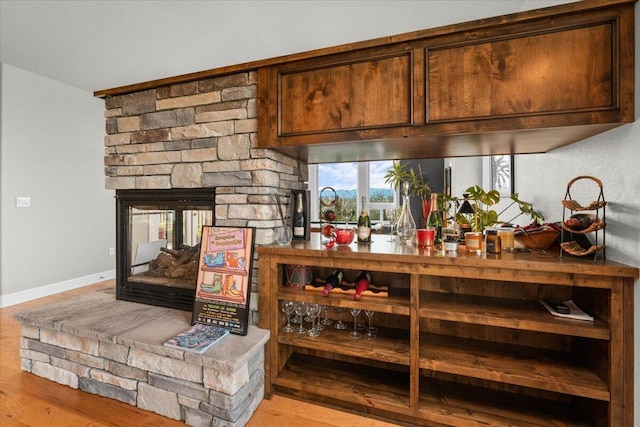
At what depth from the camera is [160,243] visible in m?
2.37

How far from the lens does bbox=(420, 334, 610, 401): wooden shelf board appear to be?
4.50ft

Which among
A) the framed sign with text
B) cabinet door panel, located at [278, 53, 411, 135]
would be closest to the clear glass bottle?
cabinet door panel, located at [278, 53, 411, 135]

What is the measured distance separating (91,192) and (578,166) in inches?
206

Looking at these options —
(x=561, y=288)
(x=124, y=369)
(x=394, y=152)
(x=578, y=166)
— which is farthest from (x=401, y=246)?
(x=124, y=369)

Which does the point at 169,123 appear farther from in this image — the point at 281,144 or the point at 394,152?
the point at 394,152

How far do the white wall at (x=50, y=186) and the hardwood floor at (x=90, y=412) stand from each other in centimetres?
214

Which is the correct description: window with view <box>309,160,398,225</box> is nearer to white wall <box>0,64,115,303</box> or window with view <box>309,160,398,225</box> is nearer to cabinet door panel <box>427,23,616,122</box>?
white wall <box>0,64,115,303</box>

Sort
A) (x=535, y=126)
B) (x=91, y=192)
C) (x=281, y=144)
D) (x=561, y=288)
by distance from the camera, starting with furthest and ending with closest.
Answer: (x=91, y=192) → (x=281, y=144) → (x=561, y=288) → (x=535, y=126)

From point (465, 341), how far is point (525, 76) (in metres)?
1.44

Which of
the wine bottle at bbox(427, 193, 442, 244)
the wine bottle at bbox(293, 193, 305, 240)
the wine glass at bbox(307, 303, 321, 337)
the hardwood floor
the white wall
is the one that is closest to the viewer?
the hardwood floor

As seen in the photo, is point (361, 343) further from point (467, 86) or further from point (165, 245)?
point (165, 245)

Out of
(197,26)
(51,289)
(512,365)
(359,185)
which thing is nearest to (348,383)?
(512,365)

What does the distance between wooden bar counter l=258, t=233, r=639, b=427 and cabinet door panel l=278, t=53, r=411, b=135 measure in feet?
2.40

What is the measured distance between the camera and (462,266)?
1468mm
